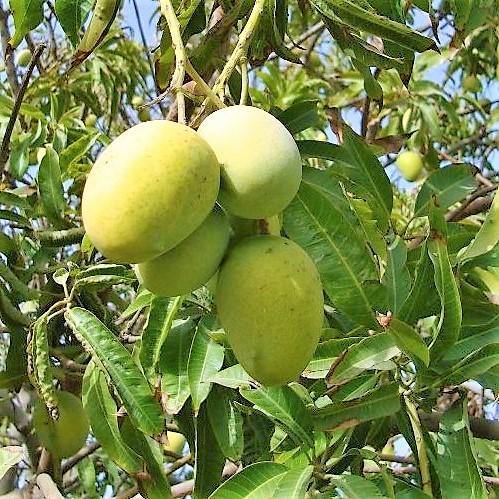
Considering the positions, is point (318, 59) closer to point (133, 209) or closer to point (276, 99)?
point (276, 99)

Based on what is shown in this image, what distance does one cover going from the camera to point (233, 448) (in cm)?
125

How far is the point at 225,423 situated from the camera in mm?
1272

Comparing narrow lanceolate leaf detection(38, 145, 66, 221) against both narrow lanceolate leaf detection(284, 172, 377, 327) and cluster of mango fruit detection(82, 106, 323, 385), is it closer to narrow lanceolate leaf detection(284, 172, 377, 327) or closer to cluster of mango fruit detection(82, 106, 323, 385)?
narrow lanceolate leaf detection(284, 172, 377, 327)

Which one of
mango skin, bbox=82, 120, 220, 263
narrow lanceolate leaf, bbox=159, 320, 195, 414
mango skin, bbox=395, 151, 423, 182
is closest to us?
mango skin, bbox=82, 120, 220, 263

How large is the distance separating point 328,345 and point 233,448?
214 millimetres

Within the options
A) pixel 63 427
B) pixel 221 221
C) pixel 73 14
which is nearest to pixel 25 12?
pixel 73 14

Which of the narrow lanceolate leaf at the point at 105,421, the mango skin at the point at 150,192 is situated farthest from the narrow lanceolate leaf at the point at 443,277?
the narrow lanceolate leaf at the point at 105,421

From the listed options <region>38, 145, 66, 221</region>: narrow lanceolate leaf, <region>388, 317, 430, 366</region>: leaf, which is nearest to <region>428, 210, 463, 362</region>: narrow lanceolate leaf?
<region>388, 317, 430, 366</region>: leaf

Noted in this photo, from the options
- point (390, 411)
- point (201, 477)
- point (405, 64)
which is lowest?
point (201, 477)

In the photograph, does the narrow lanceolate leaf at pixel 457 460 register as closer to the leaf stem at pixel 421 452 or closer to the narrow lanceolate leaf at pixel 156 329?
the leaf stem at pixel 421 452

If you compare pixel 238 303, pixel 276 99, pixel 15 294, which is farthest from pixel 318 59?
pixel 238 303

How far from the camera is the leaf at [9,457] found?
1266mm

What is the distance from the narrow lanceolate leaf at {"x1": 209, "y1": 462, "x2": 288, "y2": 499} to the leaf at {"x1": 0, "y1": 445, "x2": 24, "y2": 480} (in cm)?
38

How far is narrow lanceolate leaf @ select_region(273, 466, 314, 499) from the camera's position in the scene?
100 centimetres
